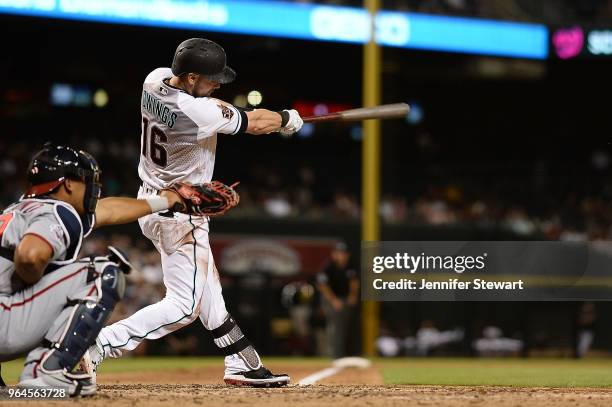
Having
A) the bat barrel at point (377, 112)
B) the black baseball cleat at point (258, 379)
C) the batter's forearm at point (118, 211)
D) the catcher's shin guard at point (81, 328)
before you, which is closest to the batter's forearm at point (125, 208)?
the batter's forearm at point (118, 211)

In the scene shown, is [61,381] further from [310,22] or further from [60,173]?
[310,22]

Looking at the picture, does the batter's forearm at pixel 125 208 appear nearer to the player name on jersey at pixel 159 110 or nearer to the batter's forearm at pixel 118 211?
the batter's forearm at pixel 118 211

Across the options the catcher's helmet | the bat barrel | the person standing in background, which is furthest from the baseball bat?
the person standing in background

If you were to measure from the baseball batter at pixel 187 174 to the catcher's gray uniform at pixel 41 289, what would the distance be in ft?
2.55

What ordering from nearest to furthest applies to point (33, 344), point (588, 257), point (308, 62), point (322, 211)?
point (33, 344) < point (588, 257) < point (322, 211) < point (308, 62)

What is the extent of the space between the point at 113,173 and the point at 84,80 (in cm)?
245

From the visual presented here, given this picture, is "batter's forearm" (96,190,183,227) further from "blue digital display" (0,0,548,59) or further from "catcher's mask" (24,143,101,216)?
"blue digital display" (0,0,548,59)

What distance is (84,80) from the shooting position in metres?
15.8

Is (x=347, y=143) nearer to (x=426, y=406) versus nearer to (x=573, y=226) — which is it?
(x=573, y=226)

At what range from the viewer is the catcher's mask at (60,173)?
3.96 m

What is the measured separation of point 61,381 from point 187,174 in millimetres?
1418

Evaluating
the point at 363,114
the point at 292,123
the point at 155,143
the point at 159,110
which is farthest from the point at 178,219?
the point at 363,114

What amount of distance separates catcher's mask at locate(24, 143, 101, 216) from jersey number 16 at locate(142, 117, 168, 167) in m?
0.92

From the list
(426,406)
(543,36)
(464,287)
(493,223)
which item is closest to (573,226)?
(493,223)
